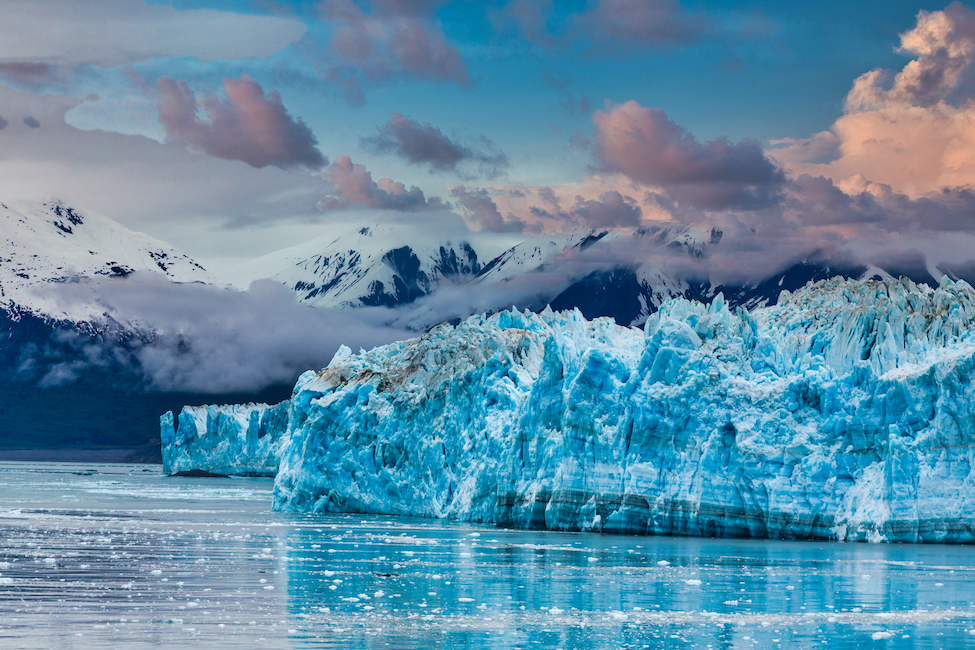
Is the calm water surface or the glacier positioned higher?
the glacier

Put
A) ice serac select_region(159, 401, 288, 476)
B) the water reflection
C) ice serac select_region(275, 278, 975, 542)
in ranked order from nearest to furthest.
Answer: the water reflection → ice serac select_region(275, 278, 975, 542) → ice serac select_region(159, 401, 288, 476)

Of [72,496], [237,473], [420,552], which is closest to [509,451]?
[420,552]

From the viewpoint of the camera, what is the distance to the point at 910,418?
130 ft

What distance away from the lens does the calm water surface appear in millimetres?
20531

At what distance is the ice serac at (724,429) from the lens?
128 feet

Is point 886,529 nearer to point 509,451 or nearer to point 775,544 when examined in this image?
point 775,544

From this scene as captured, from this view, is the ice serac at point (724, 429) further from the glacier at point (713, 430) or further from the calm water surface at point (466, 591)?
the calm water surface at point (466, 591)

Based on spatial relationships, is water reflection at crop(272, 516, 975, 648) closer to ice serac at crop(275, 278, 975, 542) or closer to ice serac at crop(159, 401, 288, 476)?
ice serac at crop(275, 278, 975, 542)

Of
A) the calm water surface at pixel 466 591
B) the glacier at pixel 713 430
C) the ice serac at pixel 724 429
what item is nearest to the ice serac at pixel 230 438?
the glacier at pixel 713 430

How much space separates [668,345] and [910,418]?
890 centimetres

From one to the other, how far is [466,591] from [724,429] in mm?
16997

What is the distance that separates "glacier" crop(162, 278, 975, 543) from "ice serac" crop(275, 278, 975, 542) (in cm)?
7

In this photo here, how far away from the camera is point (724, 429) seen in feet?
135

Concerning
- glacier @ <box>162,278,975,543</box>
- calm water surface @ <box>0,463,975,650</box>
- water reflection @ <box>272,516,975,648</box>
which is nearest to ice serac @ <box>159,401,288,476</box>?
glacier @ <box>162,278,975,543</box>
